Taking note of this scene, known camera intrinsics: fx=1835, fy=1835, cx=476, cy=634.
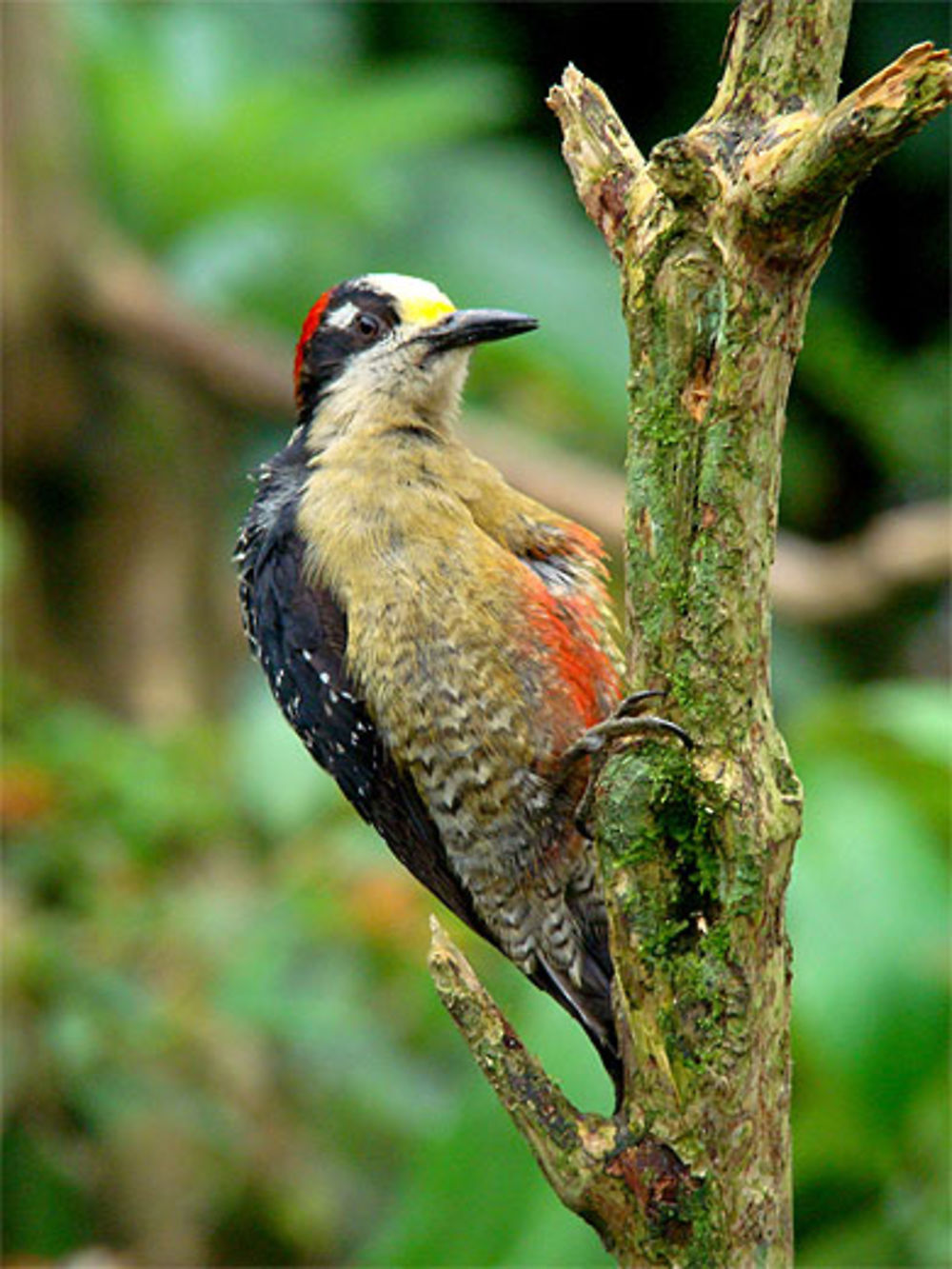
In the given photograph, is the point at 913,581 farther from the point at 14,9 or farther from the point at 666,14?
the point at 666,14

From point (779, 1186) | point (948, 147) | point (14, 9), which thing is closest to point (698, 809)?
point (779, 1186)

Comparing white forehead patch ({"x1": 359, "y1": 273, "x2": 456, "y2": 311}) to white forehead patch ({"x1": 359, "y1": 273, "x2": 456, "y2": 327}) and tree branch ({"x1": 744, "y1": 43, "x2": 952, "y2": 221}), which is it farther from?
tree branch ({"x1": 744, "y1": 43, "x2": 952, "y2": 221})

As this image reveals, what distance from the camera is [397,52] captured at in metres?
8.91

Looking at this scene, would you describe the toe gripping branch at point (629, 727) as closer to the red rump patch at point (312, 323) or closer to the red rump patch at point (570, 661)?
the red rump patch at point (570, 661)

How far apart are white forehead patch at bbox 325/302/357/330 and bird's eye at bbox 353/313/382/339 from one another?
0.8 inches

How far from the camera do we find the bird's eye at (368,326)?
→ 10.3 feet

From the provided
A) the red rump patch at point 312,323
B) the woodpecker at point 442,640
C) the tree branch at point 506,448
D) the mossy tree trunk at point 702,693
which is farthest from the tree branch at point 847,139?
the tree branch at point 506,448

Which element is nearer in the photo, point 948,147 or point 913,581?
point 913,581

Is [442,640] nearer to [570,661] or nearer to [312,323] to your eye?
[570,661]

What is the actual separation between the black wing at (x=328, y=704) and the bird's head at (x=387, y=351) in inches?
8.9

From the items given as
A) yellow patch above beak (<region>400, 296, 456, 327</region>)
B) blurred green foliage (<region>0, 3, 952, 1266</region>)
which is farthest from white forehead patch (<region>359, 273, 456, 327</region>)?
blurred green foliage (<region>0, 3, 952, 1266</region>)

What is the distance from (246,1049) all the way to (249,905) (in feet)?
3.34

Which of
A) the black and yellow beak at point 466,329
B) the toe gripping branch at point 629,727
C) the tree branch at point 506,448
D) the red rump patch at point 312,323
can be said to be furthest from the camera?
the tree branch at point 506,448

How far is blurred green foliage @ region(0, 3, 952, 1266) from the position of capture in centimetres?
419
